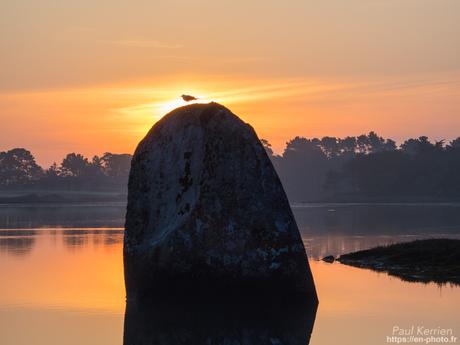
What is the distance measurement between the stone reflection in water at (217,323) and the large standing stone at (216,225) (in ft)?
2.10

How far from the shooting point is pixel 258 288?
75.2ft

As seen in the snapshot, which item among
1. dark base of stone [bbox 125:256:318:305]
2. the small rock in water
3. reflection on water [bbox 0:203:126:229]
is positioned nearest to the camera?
dark base of stone [bbox 125:256:318:305]

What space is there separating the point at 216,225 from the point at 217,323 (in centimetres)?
327

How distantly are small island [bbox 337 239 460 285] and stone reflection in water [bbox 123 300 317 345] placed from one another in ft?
25.9

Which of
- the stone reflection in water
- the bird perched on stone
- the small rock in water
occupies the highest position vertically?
the bird perched on stone

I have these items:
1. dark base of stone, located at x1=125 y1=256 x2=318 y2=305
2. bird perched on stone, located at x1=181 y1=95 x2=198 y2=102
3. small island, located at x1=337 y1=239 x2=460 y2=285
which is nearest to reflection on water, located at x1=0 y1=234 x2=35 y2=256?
small island, located at x1=337 y1=239 x2=460 y2=285

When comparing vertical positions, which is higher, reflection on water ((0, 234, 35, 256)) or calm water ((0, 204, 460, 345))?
reflection on water ((0, 234, 35, 256))

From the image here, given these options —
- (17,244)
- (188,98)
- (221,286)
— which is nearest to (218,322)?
(221,286)

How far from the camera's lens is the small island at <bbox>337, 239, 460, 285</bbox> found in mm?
29719

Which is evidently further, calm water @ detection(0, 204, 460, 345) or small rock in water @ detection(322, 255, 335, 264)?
small rock in water @ detection(322, 255, 335, 264)

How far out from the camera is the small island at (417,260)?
29.7m

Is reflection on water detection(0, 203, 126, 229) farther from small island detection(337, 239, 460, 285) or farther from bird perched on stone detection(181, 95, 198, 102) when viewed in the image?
bird perched on stone detection(181, 95, 198, 102)

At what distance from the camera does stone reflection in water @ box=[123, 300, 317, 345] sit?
18.7 meters

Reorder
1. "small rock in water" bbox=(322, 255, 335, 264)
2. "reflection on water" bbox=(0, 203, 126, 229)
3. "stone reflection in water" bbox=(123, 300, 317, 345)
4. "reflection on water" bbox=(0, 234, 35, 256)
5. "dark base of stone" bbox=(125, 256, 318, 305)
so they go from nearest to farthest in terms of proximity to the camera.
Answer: "stone reflection in water" bbox=(123, 300, 317, 345) < "dark base of stone" bbox=(125, 256, 318, 305) < "small rock in water" bbox=(322, 255, 335, 264) < "reflection on water" bbox=(0, 234, 35, 256) < "reflection on water" bbox=(0, 203, 126, 229)
